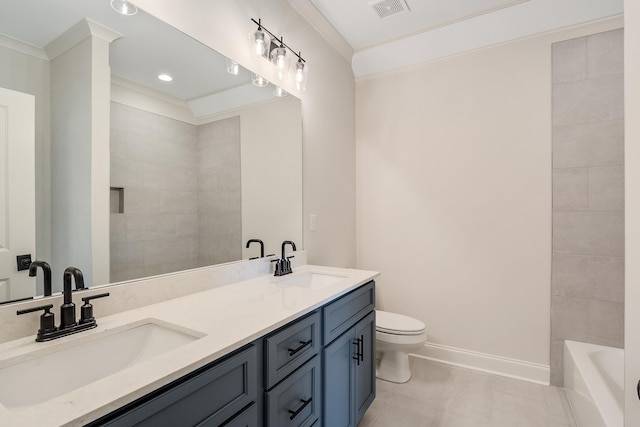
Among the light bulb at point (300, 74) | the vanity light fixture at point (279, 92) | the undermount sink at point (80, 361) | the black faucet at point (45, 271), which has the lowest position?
the undermount sink at point (80, 361)

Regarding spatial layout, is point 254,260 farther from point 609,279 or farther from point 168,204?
point 609,279

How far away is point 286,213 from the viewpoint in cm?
204

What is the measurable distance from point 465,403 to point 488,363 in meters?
0.53

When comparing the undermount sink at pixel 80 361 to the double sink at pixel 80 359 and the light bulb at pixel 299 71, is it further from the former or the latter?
the light bulb at pixel 299 71

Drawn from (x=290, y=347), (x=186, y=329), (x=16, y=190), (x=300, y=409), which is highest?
Result: (x=16, y=190)

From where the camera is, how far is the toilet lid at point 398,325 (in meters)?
2.12

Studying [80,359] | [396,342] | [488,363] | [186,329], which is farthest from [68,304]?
[488,363]

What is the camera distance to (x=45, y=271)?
93 centimetres

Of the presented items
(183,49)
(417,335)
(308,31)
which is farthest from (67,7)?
(417,335)

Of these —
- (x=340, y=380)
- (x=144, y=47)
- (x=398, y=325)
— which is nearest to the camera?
(x=144, y=47)

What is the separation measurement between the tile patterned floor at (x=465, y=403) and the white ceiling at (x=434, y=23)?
2550 millimetres

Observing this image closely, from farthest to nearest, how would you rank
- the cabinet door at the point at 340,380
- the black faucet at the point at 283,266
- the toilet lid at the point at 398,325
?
the toilet lid at the point at 398,325
the black faucet at the point at 283,266
the cabinet door at the point at 340,380

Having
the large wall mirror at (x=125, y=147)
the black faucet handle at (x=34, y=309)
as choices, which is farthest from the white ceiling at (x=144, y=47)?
the black faucet handle at (x=34, y=309)

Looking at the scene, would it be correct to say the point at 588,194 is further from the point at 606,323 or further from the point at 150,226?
the point at 150,226
